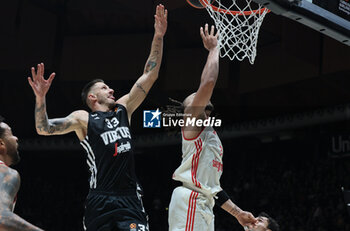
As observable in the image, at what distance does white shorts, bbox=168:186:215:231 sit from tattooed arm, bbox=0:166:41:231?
1833mm

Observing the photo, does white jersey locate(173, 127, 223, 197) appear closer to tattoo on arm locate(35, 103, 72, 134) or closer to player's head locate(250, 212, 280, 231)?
tattoo on arm locate(35, 103, 72, 134)

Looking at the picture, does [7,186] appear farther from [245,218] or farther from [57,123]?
A: [245,218]

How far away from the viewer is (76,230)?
57.7ft

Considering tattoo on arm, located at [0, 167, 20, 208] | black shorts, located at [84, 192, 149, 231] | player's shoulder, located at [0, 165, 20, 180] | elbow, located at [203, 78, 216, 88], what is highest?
elbow, located at [203, 78, 216, 88]

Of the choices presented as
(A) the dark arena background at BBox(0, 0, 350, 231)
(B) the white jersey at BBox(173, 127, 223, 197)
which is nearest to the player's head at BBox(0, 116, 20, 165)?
(B) the white jersey at BBox(173, 127, 223, 197)

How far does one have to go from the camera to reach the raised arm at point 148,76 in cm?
435

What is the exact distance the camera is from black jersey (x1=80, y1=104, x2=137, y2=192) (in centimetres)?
386

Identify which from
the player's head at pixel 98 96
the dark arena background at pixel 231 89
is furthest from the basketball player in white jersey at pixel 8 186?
the dark arena background at pixel 231 89

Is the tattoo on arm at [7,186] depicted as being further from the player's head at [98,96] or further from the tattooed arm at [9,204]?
the player's head at [98,96]

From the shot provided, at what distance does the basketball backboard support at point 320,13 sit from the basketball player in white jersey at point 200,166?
2.54 feet

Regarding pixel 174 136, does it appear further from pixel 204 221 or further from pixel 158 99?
pixel 204 221

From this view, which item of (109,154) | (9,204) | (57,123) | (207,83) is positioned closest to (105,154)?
(109,154)

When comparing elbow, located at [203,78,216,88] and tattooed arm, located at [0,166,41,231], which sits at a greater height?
elbow, located at [203,78,216,88]

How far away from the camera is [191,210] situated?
4.32m
